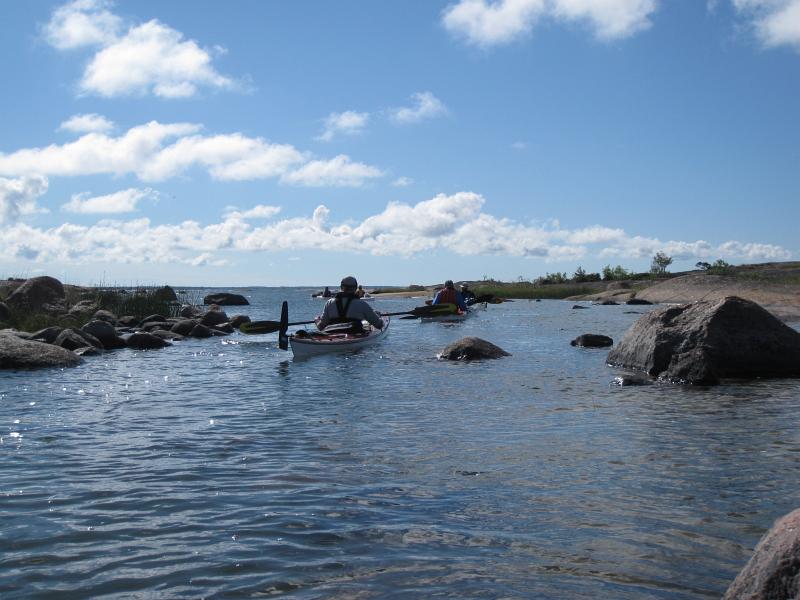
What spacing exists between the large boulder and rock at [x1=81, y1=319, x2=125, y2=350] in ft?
59.3

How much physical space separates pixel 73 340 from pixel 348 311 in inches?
344

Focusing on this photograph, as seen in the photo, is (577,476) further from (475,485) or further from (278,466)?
(278,466)

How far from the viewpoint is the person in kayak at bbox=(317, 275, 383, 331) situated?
22375 mm

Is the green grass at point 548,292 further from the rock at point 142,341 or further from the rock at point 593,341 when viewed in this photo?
the rock at point 142,341

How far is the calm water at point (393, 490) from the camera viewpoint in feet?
15.6

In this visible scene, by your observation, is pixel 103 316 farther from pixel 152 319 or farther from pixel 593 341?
pixel 593 341

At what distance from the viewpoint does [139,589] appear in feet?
15.0

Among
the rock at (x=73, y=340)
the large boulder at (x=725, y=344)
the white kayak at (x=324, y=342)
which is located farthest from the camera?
the rock at (x=73, y=340)

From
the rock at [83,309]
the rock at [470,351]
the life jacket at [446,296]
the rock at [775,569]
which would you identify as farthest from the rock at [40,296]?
the rock at [775,569]

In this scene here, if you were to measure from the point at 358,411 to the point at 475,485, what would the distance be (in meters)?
4.96

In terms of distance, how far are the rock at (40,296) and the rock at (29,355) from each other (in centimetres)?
1173

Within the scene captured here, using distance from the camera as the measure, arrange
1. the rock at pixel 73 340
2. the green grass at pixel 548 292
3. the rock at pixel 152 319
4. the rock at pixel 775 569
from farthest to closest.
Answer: the green grass at pixel 548 292 → the rock at pixel 152 319 → the rock at pixel 73 340 → the rock at pixel 775 569

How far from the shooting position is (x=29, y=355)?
17625 millimetres

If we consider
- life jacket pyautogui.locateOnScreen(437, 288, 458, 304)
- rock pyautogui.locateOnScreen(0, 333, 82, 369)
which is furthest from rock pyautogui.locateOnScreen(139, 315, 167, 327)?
life jacket pyautogui.locateOnScreen(437, 288, 458, 304)
